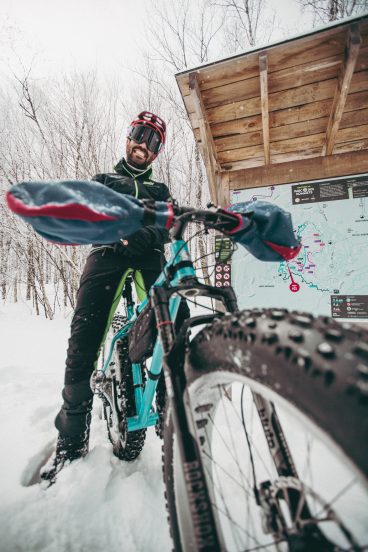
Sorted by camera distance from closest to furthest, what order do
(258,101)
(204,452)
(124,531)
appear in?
(204,452), (124,531), (258,101)

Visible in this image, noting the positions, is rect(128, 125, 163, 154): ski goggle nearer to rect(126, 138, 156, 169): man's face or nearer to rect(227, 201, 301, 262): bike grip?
rect(126, 138, 156, 169): man's face

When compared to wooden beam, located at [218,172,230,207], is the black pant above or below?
below

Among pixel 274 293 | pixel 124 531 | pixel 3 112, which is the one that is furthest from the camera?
pixel 3 112

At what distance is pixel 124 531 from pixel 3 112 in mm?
14731

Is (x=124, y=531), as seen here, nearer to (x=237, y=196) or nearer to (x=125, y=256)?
(x=125, y=256)

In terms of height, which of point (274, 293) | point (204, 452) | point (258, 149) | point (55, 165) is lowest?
point (204, 452)

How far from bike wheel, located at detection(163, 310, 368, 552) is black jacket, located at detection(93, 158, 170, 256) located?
95 centimetres

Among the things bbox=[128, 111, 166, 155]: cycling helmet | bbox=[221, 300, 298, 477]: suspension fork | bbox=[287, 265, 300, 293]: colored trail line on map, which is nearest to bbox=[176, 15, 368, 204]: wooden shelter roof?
bbox=[128, 111, 166, 155]: cycling helmet

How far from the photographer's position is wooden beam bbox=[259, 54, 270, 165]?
7.82 feet

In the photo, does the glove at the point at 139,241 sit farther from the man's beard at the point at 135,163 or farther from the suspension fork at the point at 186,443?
the man's beard at the point at 135,163

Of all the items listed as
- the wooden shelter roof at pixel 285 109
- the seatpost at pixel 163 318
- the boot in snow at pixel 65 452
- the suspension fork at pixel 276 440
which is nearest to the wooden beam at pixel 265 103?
the wooden shelter roof at pixel 285 109

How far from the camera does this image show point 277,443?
0.89m

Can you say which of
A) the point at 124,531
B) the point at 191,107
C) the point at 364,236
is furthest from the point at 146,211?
the point at 364,236

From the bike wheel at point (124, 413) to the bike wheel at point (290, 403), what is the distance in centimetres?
69
